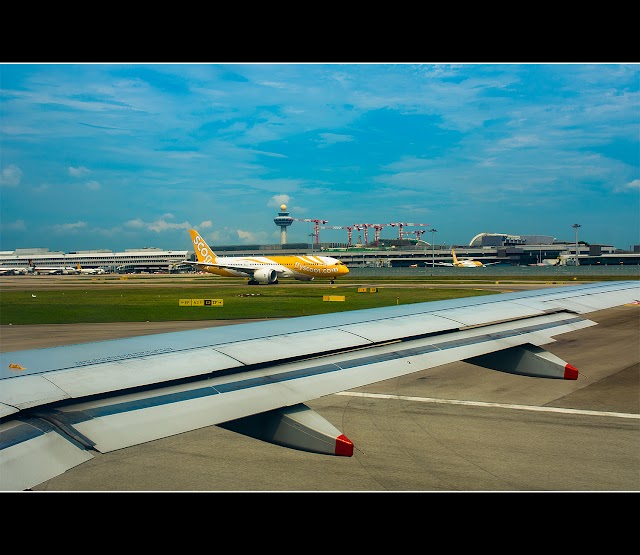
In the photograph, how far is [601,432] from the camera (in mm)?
10477

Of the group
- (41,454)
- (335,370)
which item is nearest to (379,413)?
(335,370)

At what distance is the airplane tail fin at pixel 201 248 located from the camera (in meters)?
79.2

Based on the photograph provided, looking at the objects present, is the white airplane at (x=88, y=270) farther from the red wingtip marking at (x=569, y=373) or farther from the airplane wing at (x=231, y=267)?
the red wingtip marking at (x=569, y=373)

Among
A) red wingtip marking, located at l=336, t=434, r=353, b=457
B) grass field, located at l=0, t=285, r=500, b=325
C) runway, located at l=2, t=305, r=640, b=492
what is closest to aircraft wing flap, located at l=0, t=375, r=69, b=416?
red wingtip marking, located at l=336, t=434, r=353, b=457

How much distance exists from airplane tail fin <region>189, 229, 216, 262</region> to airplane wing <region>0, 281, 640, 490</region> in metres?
72.6

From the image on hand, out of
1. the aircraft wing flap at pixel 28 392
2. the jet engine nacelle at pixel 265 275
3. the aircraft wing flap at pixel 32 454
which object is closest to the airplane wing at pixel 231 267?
the jet engine nacelle at pixel 265 275

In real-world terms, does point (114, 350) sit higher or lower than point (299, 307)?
higher

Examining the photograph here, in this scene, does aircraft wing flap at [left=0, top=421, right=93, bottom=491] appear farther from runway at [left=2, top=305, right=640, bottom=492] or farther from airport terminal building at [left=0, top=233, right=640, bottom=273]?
airport terminal building at [left=0, top=233, right=640, bottom=273]

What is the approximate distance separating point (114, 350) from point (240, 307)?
113 ft

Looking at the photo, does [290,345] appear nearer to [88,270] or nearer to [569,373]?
[569,373]

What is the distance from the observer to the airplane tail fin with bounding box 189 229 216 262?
260ft

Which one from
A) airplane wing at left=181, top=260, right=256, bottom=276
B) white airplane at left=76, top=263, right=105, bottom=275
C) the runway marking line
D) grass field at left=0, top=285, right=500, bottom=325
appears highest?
airplane wing at left=181, top=260, right=256, bottom=276

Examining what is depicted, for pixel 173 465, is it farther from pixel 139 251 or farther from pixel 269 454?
pixel 139 251

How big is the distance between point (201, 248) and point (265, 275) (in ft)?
53.0
